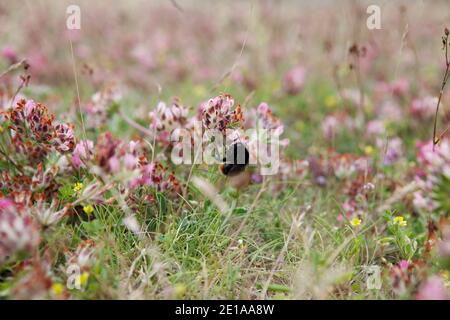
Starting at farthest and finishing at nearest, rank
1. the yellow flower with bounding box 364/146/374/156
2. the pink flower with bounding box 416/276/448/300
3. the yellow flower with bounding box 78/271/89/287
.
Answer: the yellow flower with bounding box 364/146/374/156, the yellow flower with bounding box 78/271/89/287, the pink flower with bounding box 416/276/448/300

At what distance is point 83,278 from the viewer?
1.83 metres

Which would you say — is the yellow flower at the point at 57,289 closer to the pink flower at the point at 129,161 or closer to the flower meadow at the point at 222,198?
the flower meadow at the point at 222,198

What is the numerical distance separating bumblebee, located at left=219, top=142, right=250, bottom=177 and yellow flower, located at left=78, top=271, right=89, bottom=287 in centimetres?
78

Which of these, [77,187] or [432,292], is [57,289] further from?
[432,292]

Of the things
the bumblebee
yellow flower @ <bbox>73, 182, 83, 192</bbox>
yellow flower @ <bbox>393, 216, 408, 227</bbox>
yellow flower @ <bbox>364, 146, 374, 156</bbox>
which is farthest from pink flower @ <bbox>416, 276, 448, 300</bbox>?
yellow flower @ <bbox>364, 146, 374, 156</bbox>

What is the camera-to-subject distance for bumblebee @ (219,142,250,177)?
7.45 ft

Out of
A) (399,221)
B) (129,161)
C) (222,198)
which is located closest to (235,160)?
(222,198)

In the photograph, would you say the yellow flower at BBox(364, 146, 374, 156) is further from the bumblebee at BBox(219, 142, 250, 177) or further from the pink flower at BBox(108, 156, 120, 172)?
the pink flower at BBox(108, 156, 120, 172)

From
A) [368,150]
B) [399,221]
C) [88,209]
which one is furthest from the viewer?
[368,150]

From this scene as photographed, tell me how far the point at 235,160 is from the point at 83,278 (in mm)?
825

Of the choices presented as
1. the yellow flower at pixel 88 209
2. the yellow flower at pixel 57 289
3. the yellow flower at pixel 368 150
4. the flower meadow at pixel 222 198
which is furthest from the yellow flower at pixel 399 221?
the yellow flower at pixel 57 289

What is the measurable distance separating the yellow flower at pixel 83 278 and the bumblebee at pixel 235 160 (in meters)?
0.78
